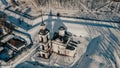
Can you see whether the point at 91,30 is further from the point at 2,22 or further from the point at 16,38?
the point at 2,22

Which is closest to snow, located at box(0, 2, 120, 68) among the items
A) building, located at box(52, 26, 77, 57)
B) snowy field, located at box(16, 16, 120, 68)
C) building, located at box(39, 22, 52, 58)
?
snowy field, located at box(16, 16, 120, 68)

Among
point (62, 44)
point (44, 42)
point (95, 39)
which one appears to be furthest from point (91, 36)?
point (44, 42)

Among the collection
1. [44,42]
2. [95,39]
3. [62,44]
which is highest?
[44,42]

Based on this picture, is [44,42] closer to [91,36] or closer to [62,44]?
[62,44]

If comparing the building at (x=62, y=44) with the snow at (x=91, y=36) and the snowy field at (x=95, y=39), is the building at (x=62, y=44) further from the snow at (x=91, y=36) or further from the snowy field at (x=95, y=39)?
the snowy field at (x=95, y=39)

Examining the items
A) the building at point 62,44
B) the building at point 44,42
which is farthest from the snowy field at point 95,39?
the building at point 44,42

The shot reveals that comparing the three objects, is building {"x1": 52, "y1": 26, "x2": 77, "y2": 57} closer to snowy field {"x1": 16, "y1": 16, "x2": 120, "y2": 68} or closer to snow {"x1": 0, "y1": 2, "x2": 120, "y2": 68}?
snow {"x1": 0, "y1": 2, "x2": 120, "y2": 68}
